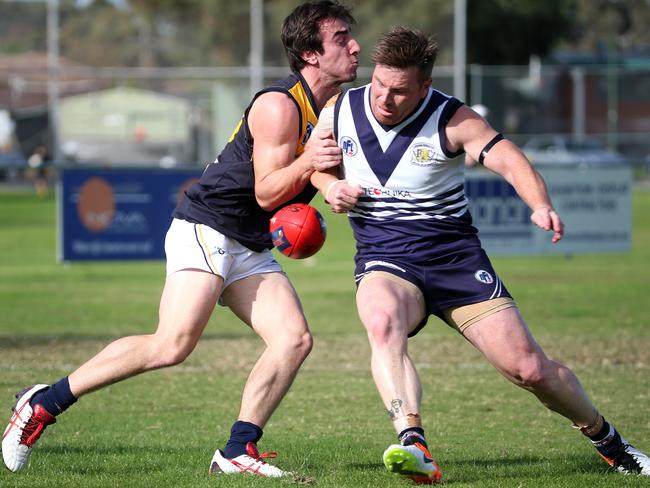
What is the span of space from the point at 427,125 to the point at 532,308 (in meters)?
8.99

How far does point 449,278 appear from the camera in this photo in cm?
580

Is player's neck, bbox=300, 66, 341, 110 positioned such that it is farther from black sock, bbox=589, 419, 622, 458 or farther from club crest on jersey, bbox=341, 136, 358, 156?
black sock, bbox=589, 419, 622, 458

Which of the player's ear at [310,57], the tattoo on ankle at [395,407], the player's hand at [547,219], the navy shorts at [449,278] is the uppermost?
the player's ear at [310,57]

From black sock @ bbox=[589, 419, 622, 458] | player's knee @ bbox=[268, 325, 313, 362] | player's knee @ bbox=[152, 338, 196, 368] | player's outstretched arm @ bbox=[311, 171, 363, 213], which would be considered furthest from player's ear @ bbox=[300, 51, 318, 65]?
black sock @ bbox=[589, 419, 622, 458]

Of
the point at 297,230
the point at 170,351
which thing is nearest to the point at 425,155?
the point at 297,230

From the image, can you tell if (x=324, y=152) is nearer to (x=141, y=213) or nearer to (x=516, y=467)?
(x=516, y=467)

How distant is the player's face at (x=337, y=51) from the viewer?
615 centimetres

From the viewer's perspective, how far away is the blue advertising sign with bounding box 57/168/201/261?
721 inches

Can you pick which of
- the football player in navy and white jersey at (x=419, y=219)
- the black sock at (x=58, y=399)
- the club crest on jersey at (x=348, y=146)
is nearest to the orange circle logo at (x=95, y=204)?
the black sock at (x=58, y=399)

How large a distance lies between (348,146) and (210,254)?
3.01 feet

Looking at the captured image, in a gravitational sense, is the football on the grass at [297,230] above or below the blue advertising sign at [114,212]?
above

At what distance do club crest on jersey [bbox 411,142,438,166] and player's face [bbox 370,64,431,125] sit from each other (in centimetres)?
17

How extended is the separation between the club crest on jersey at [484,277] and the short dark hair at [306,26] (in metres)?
1.41

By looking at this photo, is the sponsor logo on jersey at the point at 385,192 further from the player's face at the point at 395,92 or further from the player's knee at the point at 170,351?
the player's knee at the point at 170,351
